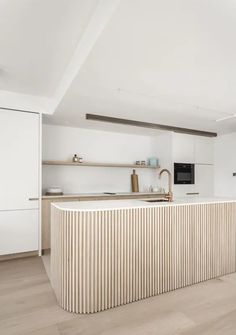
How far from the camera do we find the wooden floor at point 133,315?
5.76ft

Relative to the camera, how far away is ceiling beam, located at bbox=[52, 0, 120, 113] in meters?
1.58

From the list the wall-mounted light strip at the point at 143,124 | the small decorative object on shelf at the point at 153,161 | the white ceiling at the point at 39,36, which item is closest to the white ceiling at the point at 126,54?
the white ceiling at the point at 39,36

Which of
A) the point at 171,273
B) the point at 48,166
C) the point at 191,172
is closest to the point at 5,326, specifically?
the point at 171,273

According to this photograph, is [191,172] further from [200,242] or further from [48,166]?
[48,166]

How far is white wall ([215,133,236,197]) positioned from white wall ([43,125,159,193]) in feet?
5.13

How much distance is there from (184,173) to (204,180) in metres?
0.72

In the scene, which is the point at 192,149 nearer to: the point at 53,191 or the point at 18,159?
the point at 53,191

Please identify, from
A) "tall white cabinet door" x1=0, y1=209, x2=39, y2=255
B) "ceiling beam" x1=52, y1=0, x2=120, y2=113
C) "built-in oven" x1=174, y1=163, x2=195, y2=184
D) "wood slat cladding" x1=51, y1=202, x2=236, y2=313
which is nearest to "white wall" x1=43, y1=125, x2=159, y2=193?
"built-in oven" x1=174, y1=163, x2=195, y2=184

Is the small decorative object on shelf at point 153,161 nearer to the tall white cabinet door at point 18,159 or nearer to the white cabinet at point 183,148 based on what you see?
the white cabinet at point 183,148

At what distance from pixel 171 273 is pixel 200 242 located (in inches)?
21.0

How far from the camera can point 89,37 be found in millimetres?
1905

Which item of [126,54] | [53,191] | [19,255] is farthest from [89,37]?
[19,255]

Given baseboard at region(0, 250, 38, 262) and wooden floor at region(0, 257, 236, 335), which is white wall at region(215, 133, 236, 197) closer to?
wooden floor at region(0, 257, 236, 335)

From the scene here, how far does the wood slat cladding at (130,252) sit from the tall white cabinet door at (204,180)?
2.54 m
